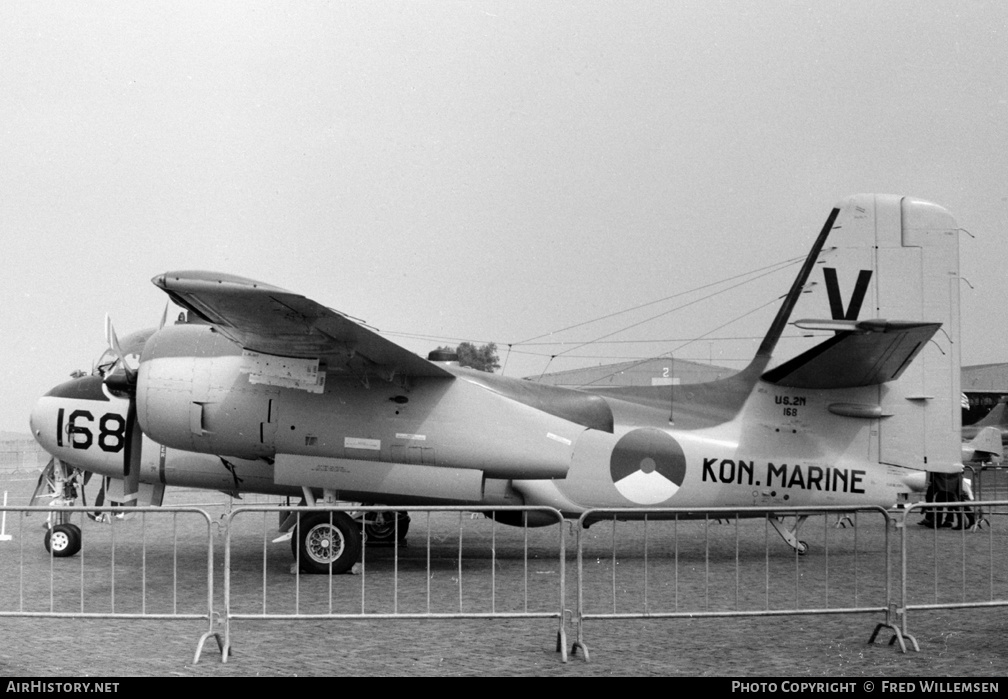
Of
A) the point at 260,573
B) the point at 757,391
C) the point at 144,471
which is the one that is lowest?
the point at 260,573

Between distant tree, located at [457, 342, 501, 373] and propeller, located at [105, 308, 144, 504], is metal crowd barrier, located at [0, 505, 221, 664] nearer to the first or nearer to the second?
propeller, located at [105, 308, 144, 504]

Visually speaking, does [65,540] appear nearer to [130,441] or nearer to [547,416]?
[130,441]

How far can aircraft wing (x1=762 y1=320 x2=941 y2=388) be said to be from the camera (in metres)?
11.2

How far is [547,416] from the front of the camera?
1199 centimetres

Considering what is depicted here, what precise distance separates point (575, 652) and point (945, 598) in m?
4.60

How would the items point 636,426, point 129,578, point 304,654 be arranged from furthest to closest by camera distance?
point 636,426, point 129,578, point 304,654

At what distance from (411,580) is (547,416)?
2.45 meters

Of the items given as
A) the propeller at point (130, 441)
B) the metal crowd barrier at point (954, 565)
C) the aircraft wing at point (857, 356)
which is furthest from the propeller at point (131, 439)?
the metal crowd barrier at point (954, 565)

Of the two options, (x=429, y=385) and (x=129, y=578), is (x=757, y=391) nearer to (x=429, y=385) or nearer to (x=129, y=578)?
(x=429, y=385)

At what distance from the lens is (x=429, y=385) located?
11.9 m

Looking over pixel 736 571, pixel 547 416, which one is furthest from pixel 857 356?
pixel 736 571

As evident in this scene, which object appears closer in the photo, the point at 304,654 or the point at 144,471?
the point at 304,654

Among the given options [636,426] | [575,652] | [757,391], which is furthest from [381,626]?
[757,391]

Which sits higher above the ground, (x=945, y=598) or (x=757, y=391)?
(x=757, y=391)
